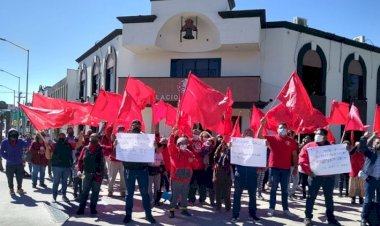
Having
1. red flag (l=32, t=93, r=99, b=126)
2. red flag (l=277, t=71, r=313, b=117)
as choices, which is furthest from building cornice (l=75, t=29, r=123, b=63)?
red flag (l=277, t=71, r=313, b=117)

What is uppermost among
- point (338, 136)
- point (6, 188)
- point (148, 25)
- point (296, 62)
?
point (148, 25)

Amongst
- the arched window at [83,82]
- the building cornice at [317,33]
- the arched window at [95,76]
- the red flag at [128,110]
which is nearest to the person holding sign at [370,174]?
the red flag at [128,110]

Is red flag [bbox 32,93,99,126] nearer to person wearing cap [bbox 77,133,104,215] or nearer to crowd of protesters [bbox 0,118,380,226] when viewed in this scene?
crowd of protesters [bbox 0,118,380,226]

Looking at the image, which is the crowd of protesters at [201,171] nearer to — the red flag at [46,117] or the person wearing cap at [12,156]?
the person wearing cap at [12,156]

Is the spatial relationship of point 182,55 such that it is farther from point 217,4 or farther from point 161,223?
point 161,223

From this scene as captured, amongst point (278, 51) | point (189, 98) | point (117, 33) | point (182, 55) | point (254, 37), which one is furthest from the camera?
point (117, 33)

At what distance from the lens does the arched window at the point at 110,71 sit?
24.7 metres

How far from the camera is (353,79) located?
23281 millimetres

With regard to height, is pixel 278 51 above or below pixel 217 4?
below

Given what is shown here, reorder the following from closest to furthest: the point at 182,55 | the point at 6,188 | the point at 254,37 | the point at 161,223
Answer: the point at 161,223 < the point at 6,188 < the point at 254,37 < the point at 182,55

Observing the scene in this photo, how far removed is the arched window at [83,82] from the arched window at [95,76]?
246cm

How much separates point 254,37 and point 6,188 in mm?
12600

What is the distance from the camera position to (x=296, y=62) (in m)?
21.1

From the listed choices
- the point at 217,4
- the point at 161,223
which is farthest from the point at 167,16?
the point at 161,223
